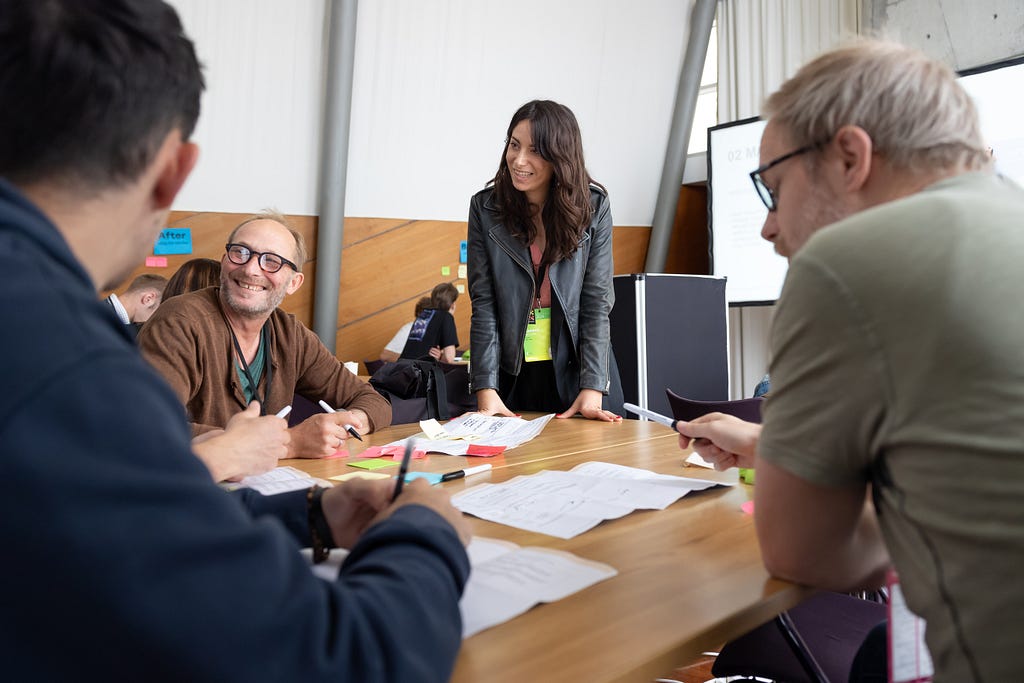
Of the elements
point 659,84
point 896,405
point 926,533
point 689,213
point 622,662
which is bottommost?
point 622,662

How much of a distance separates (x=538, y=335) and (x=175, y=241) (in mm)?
3136

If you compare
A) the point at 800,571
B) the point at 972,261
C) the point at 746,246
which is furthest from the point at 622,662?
the point at 746,246

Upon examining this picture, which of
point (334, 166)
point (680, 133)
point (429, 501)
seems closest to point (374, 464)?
point (429, 501)

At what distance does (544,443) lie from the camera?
2.04 m

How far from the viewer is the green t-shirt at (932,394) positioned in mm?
748

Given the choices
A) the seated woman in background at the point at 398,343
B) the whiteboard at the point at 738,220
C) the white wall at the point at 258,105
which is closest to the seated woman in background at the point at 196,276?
the white wall at the point at 258,105

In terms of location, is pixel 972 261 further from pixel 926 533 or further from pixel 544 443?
pixel 544 443

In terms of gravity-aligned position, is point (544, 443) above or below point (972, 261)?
below

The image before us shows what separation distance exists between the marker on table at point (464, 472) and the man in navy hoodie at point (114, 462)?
85 cm

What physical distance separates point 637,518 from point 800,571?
1.16ft

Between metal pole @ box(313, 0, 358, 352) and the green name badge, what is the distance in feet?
9.42

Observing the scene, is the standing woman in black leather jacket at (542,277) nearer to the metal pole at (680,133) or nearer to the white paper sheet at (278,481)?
the white paper sheet at (278,481)

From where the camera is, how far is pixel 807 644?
1497 millimetres

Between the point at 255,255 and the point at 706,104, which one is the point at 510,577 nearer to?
the point at 255,255
